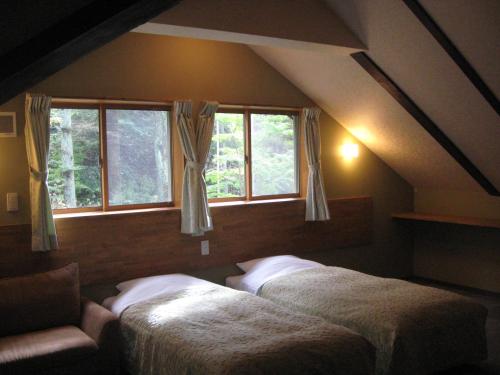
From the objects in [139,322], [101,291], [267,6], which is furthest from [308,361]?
[267,6]

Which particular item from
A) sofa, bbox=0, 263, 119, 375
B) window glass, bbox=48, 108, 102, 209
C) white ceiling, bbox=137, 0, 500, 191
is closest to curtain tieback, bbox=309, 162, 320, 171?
white ceiling, bbox=137, 0, 500, 191

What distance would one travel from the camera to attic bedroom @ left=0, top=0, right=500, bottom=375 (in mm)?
3375

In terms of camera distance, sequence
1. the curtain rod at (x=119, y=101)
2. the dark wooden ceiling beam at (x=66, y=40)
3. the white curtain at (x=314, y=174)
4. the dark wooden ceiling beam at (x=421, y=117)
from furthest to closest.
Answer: the white curtain at (x=314, y=174)
the dark wooden ceiling beam at (x=421, y=117)
the curtain rod at (x=119, y=101)
the dark wooden ceiling beam at (x=66, y=40)

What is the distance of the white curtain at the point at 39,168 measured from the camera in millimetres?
3812

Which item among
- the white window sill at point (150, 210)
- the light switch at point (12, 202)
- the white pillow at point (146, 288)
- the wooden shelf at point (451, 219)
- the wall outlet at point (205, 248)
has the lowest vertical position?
the white pillow at point (146, 288)

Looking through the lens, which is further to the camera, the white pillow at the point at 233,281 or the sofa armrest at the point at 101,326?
the white pillow at the point at 233,281

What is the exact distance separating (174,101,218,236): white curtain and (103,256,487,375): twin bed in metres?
0.49

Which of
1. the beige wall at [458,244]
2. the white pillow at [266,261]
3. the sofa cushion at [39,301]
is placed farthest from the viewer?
the beige wall at [458,244]

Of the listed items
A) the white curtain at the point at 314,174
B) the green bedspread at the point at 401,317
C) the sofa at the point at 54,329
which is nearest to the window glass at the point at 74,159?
the sofa at the point at 54,329

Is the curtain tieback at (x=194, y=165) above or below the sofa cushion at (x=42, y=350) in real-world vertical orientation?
above

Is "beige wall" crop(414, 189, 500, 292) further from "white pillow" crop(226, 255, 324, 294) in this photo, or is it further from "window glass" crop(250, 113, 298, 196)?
"white pillow" crop(226, 255, 324, 294)

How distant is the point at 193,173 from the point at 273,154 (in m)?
1.12

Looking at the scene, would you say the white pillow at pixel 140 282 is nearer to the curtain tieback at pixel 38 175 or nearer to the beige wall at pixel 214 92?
the beige wall at pixel 214 92

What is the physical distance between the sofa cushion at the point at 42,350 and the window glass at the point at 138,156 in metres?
1.31
